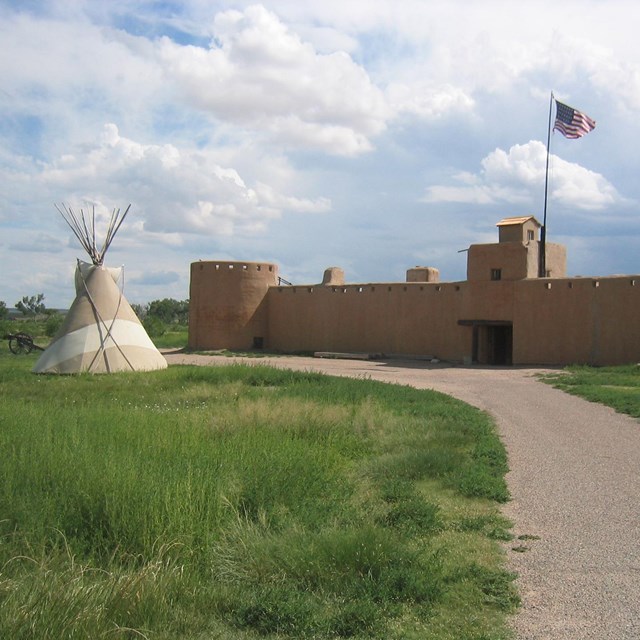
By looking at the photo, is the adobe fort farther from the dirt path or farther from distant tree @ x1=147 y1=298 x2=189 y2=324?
distant tree @ x1=147 y1=298 x2=189 y2=324

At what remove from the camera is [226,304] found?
3144cm

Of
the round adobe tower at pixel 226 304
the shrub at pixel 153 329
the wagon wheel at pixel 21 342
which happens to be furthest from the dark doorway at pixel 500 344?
the shrub at pixel 153 329

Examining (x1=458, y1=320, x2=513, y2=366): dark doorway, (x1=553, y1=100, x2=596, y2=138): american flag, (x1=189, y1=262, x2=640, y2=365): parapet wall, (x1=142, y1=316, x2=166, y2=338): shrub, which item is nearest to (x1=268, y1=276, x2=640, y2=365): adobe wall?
(x1=189, y1=262, x2=640, y2=365): parapet wall

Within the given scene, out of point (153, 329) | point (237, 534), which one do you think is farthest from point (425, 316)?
point (237, 534)

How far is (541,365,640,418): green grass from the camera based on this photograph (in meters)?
14.0

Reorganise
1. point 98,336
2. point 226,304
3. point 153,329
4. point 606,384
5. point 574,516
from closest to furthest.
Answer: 1. point 574,516
2. point 606,384
3. point 98,336
4. point 226,304
5. point 153,329

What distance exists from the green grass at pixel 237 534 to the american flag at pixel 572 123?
65.8 ft

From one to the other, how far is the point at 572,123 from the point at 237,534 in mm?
24426

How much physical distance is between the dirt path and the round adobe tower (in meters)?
18.3

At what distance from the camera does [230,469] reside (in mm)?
6473

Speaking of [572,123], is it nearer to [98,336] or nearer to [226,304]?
[226,304]

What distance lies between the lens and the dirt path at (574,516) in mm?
4324

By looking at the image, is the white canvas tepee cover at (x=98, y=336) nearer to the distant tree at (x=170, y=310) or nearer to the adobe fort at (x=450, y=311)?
the adobe fort at (x=450, y=311)

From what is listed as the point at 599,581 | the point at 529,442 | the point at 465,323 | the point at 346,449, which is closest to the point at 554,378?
the point at 465,323
